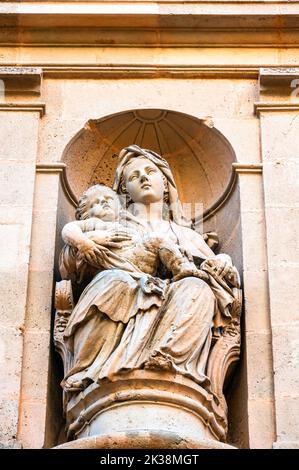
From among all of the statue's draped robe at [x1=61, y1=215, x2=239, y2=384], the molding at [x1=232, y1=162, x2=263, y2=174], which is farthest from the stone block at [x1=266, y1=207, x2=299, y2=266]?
the statue's draped robe at [x1=61, y1=215, x2=239, y2=384]

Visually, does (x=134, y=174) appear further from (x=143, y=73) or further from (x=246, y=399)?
(x=246, y=399)

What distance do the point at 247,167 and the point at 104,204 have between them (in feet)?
3.84

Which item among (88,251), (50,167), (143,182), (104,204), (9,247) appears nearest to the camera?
(88,251)

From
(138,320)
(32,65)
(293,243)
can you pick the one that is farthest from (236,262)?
(32,65)

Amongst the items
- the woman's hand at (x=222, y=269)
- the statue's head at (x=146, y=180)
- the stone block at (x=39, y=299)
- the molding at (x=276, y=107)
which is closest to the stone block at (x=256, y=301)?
the woman's hand at (x=222, y=269)

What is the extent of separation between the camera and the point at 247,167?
13016 mm

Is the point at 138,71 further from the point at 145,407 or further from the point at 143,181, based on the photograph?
the point at 145,407

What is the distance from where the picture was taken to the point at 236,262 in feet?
41.6

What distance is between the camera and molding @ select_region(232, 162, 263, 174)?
1298 cm

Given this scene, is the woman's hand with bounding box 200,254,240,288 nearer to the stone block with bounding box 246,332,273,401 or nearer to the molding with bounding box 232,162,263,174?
the stone block with bounding box 246,332,273,401

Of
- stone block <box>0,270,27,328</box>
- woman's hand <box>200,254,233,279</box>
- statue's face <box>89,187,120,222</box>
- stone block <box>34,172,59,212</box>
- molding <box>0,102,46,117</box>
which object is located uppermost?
molding <box>0,102,46,117</box>

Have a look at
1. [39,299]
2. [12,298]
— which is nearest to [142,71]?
[39,299]

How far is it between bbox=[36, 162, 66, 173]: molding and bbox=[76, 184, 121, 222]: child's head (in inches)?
14.2

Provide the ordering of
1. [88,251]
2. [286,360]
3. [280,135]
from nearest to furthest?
1. [286,360]
2. [88,251]
3. [280,135]
